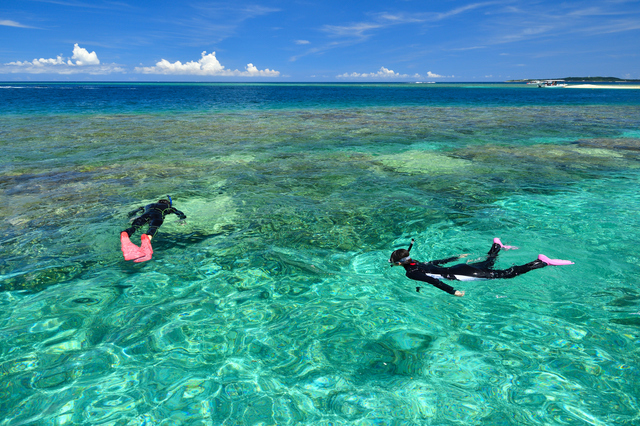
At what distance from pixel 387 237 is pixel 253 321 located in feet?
16.6

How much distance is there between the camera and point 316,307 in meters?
7.14

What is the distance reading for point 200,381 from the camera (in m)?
5.34

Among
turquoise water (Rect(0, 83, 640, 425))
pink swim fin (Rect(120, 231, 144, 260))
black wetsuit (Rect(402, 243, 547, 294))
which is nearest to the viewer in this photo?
turquoise water (Rect(0, 83, 640, 425))

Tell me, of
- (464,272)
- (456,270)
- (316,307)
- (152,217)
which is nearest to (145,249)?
(152,217)

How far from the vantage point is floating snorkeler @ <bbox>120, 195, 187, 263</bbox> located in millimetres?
8891

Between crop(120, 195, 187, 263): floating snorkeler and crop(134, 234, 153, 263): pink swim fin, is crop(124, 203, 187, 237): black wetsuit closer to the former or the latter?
crop(120, 195, 187, 263): floating snorkeler

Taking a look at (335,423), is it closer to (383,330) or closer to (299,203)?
(383,330)

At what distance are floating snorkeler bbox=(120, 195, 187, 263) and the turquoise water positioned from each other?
1.17 feet

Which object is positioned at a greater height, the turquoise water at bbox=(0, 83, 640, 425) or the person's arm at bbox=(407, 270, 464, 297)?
the person's arm at bbox=(407, 270, 464, 297)

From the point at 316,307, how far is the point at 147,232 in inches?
223

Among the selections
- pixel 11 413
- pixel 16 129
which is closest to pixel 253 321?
pixel 11 413

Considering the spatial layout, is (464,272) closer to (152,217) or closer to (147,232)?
(147,232)

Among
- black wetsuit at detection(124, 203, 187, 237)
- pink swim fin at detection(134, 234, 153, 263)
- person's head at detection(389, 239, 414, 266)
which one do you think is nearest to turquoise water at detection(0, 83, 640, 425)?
pink swim fin at detection(134, 234, 153, 263)

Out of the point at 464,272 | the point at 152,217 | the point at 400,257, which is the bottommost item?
the point at 464,272
